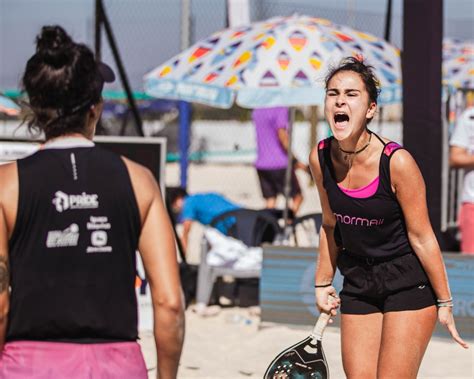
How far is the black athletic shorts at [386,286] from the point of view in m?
3.53

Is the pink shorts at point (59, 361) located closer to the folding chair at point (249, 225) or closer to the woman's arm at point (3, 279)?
the woman's arm at point (3, 279)

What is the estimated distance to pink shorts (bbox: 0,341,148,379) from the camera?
223 cm

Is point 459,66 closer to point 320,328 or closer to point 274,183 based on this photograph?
point 274,183

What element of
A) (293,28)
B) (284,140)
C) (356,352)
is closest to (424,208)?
(356,352)

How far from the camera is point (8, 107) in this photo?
589 centimetres

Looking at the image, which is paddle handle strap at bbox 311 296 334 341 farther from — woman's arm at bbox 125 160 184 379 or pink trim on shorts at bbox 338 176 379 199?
woman's arm at bbox 125 160 184 379

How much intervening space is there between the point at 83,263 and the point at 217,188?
1612cm

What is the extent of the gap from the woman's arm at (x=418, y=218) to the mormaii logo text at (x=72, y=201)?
1.52 metres

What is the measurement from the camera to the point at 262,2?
10.9 m

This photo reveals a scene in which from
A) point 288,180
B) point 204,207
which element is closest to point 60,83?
point 204,207

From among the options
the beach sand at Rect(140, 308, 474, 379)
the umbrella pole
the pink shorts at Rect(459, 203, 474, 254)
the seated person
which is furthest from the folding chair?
the pink shorts at Rect(459, 203, 474, 254)

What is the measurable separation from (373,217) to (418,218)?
16 cm

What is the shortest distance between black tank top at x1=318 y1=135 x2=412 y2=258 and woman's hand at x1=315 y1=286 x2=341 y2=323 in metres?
0.29

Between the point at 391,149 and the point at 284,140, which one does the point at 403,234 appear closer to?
the point at 391,149
